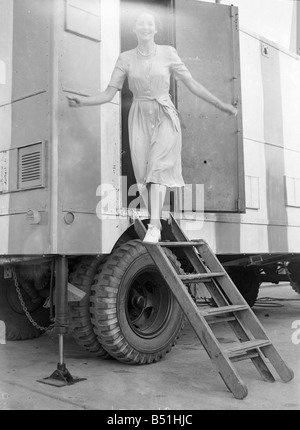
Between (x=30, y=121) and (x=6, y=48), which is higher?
(x=6, y=48)

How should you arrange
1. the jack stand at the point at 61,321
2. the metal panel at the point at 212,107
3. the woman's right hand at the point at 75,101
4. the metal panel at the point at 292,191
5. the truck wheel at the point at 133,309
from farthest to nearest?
the metal panel at the point at 292,191 < the metal panel at the point at 212,107 < the truck wheel at the point at 133,309 < the woman's right hand at the point at 75,101 < the jack stand at the point at 61,321

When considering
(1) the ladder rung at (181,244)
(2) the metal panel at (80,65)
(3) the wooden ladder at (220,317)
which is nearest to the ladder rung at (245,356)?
(3) the wooden ladder at (220,317)

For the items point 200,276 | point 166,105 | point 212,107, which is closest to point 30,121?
point 166,105

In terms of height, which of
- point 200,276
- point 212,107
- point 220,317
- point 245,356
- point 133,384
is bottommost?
point 133,384

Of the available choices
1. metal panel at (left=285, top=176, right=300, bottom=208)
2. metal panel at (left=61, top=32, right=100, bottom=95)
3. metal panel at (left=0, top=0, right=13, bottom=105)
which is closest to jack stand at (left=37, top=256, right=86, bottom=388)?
metal panel at (left=61, top=32, right=100, bottom=95)

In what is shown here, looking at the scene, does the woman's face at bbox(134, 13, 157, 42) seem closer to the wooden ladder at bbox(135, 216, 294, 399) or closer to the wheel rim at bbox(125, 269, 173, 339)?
the wooden ladder at bbox(135, 216, 294, 399)

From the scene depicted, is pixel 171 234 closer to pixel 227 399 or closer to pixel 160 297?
pixel 160 297

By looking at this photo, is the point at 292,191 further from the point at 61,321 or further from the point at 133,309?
the point at 61,321

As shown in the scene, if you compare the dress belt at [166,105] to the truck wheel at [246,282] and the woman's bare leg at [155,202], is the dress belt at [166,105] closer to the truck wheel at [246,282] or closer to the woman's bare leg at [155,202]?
the woman's bare leg at [155,202]

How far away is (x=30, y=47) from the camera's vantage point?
437 cm

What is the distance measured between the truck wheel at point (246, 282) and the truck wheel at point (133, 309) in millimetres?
3688

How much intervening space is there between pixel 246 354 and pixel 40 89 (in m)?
2.66

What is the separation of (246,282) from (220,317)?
4262mm

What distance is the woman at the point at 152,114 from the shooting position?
14.3 ft
